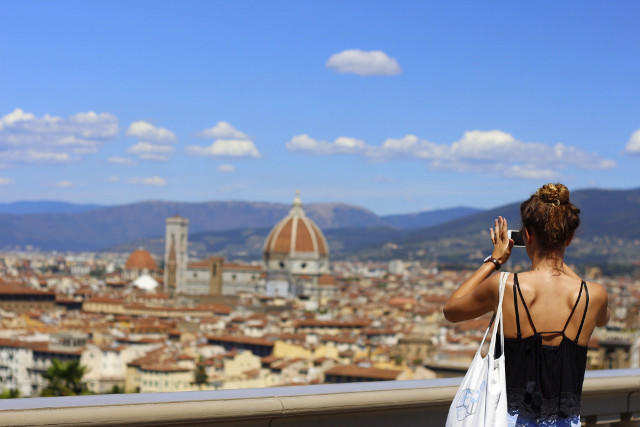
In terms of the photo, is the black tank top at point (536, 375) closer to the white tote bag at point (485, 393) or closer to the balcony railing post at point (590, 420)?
the white tote bag at point (485, 393)

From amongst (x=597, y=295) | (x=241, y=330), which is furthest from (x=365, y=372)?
(x=597, y=295)

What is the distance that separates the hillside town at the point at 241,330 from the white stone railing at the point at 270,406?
75.1 ft

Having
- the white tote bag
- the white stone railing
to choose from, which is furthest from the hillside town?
the white tote bag

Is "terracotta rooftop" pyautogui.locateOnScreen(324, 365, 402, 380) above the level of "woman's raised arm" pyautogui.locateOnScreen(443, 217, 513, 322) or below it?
below

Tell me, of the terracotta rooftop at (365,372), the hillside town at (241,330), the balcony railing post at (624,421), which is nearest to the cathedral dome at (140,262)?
the hillside town at (241,330)

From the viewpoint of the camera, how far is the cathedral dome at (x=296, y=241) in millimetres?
60312

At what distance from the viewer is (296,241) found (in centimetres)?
6053

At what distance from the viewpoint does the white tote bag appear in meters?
1.53

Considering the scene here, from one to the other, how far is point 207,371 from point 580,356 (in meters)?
30.9

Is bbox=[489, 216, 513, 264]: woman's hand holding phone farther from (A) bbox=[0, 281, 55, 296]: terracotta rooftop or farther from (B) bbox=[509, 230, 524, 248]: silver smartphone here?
(A) bbox=[0, 281, 55, 296]: terracotta rooftop

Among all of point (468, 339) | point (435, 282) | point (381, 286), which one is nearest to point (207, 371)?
point (468, 339)

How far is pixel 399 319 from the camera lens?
2062 inches

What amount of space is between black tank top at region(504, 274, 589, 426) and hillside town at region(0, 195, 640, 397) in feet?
76.4

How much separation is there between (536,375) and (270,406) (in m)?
0.48
